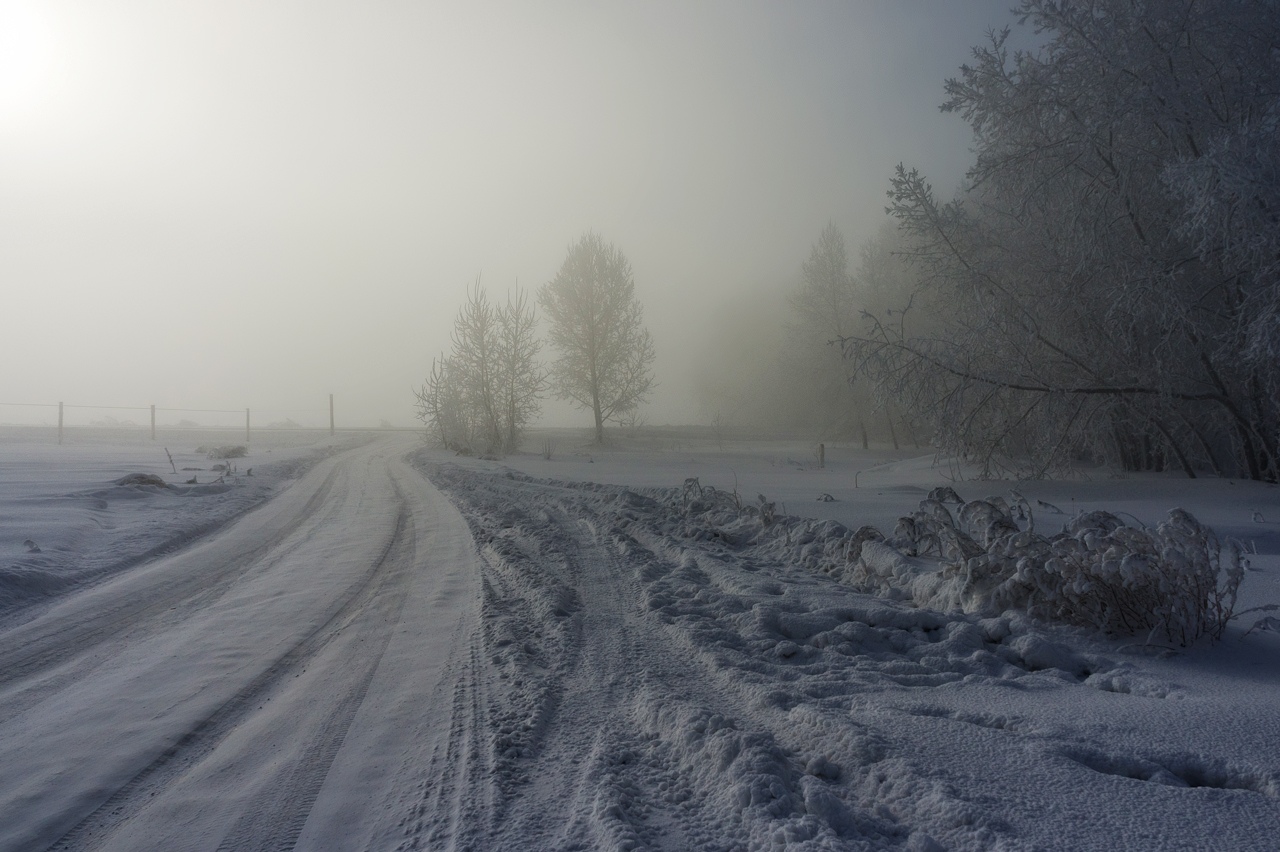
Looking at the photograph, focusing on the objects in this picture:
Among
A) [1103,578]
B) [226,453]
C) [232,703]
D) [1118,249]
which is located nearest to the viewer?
[232,703]

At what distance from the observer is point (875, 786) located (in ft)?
6.42

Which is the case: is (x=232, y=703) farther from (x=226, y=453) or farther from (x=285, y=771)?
(x=226, y=453)

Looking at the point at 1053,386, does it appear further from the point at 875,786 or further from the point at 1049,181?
the point at 875,786

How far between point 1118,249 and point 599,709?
32.8ft

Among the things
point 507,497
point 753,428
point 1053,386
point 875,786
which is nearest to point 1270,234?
point 1053,386

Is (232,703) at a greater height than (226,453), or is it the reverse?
(226,453)

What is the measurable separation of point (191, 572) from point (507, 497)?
475cm

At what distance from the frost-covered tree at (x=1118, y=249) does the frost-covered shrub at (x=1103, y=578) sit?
4133 millimetres

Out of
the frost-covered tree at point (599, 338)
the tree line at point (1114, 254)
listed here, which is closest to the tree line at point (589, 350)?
the frost-covered tree at point (599, 338)

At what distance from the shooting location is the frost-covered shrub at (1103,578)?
124 inches

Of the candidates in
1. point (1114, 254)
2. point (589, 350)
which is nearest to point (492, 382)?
point (589, 350)

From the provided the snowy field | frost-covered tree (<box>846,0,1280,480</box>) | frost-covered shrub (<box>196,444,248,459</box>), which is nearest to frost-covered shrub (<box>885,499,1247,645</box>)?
the snowy field

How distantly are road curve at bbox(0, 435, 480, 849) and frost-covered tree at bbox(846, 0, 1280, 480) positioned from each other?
6.21 metres

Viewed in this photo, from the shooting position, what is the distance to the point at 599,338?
30.2 metres
